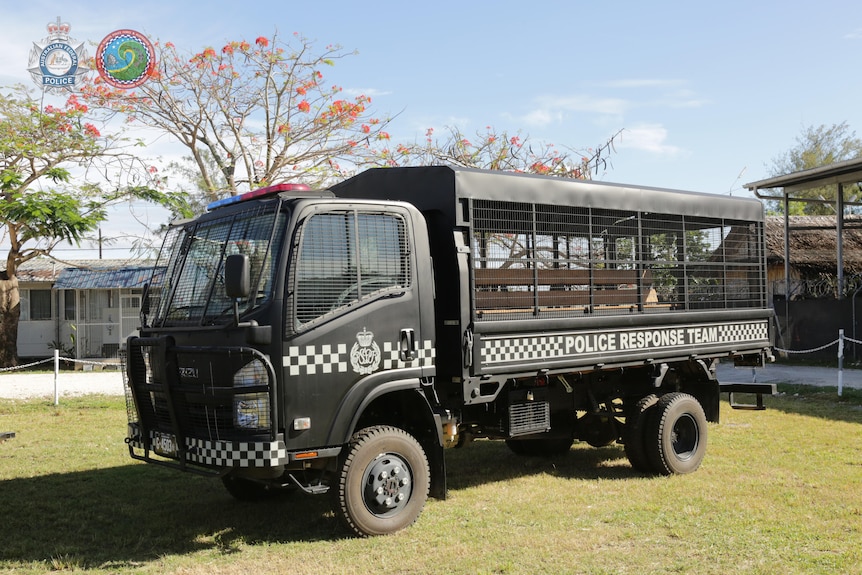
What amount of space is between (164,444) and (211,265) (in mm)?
1382

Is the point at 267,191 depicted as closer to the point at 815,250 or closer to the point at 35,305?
the point at 815,250

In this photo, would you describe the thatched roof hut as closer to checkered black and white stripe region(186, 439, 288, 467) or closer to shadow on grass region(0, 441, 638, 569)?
shadow on grass region(0, 441, 638, 569)

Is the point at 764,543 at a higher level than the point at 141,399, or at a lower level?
lower

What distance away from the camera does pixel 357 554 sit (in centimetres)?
564

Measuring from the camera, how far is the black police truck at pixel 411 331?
5.66m

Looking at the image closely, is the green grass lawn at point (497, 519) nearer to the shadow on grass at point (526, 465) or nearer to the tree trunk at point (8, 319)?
the shadow on grass at point (526, 465)

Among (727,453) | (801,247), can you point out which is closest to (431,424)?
(727,453)

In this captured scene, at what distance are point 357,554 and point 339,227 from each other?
7.65 ft

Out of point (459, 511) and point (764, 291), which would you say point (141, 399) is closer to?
point (459, 511)

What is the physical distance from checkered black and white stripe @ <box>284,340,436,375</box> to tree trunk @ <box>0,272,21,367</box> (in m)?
20.6

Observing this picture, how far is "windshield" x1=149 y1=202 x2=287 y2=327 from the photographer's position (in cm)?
575

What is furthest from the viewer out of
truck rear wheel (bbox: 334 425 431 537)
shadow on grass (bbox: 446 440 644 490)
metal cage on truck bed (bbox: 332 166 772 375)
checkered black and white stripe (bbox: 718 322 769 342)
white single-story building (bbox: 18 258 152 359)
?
white single-story building (bbox: 18 258 152 359)

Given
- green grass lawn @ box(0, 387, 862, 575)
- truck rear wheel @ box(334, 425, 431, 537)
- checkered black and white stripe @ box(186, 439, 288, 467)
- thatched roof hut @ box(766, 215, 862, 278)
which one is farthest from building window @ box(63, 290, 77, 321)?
truck rear wheel @ box(334, 425, 431, 537)

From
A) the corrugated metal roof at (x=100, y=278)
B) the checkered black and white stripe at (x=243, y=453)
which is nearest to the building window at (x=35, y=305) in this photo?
the corrugated metal roof at (x=100, y=278)
